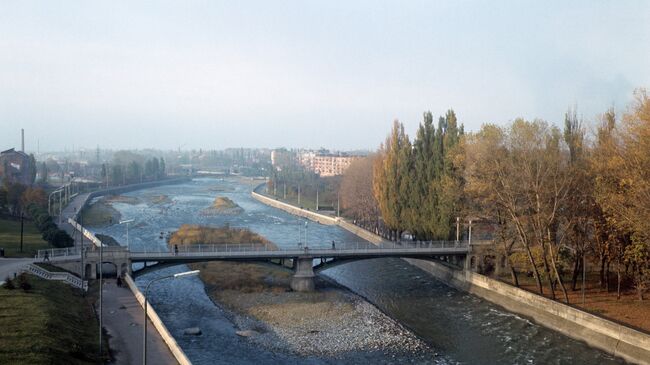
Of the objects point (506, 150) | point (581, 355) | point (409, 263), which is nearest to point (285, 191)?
point (409, 263)

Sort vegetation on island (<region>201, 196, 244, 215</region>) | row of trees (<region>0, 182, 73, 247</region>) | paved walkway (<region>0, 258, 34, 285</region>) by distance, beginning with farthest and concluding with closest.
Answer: vegetation on island (<region>201, 196, 244, 215</region>), row of trees (<region>0, 182, 73, 247</region>), paved walkway (<region>0, 258, 34, 285</region>)

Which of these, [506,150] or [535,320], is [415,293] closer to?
[535,320]

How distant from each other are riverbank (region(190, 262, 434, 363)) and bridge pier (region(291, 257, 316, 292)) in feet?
2.29

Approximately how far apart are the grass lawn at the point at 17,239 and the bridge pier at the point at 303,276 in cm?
1890

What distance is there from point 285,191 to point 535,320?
305 ft

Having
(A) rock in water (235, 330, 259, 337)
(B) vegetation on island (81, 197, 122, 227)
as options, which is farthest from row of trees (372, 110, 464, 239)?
(B) vegetation on island (81, 197, 122, 227)

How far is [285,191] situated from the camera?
416 feet

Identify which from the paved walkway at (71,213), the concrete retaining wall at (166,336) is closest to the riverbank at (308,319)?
the concrete retaining wall at (166,336)

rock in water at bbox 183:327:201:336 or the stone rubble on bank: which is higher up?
rock in water at bbox 183:327:201:336

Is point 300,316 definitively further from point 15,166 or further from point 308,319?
point 15,166

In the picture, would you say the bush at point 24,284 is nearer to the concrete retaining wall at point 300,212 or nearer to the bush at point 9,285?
the bush at point 9,285

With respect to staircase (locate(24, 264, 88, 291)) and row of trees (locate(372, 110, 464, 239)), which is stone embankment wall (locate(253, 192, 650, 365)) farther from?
staircase (locate(24, 264, 88, 291))

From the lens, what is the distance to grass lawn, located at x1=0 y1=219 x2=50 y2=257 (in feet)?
141

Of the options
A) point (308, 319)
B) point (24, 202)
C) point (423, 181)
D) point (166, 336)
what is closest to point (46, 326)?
point (166, 336)
